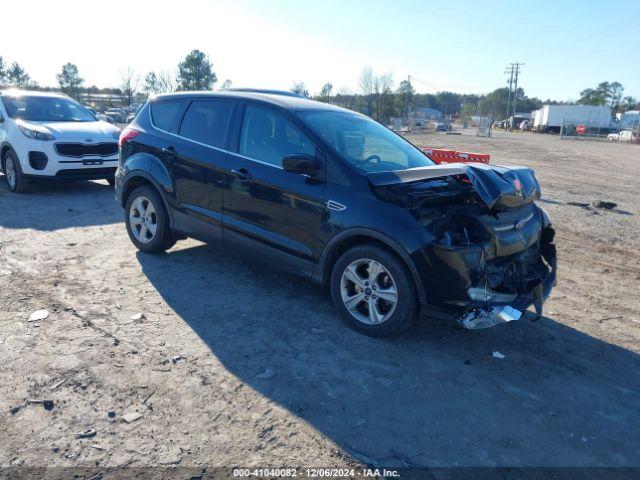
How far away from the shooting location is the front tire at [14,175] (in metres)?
9.60

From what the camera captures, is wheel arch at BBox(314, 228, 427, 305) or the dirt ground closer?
the dirt ground

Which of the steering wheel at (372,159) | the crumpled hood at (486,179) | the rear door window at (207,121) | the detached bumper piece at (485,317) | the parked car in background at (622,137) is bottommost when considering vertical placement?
the detached bumper piece at (485,317)

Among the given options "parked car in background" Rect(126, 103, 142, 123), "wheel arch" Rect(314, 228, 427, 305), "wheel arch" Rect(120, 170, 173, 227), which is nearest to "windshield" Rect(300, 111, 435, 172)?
"wheel arch" Rect(314, 228, 427, 305)

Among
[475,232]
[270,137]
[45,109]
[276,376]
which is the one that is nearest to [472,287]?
[475,232]

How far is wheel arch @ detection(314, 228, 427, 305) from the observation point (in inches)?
156

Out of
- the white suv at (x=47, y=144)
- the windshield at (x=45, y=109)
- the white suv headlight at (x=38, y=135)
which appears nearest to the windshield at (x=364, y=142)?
the white suv at (x=47, y=144)

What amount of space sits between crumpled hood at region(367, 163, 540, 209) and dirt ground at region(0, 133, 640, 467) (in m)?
1.22

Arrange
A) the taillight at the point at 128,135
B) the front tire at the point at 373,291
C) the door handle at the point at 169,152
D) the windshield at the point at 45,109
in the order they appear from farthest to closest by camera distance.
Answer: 1. the windshield at the point at 45,109
2. the taillight at the point at 128,135
3. the door handle at the point at 169,152
4. the front tire at the point at 373,291

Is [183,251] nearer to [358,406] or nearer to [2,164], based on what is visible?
[358,406]

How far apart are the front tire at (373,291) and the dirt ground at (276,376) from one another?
153mm

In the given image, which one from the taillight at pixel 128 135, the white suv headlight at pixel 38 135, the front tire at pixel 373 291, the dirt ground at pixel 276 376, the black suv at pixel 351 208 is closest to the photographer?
the dirt ground at pixel 276 376

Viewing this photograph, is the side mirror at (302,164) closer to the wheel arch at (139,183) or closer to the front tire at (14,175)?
the wheel arch at (139,183)

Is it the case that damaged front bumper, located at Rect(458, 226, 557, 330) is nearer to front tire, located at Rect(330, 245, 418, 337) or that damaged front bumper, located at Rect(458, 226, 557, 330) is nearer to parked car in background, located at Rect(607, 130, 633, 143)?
front tire, located at Rect(330, 245, 418, 337)

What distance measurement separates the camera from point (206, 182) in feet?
17.5
